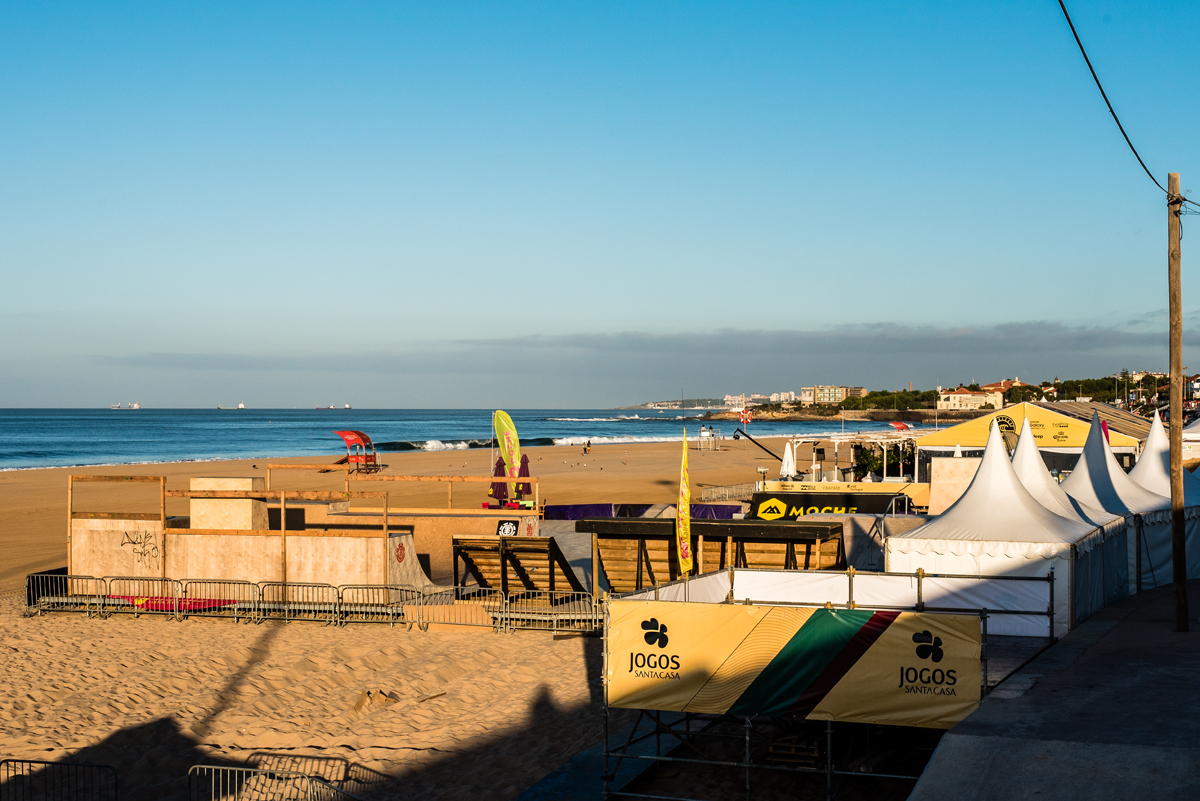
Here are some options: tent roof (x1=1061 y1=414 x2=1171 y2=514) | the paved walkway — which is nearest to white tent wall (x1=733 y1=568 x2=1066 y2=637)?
the paved walkway

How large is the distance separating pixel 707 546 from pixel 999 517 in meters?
5.16

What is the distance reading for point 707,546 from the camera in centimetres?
1817

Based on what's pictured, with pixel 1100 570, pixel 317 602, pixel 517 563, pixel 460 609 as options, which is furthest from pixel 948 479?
pixel 317 602

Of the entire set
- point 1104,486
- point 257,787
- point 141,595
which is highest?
point 1104,486

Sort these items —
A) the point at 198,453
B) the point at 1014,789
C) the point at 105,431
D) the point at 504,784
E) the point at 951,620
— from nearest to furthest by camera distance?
the point at 1014,789 < the point at 951,620 < the point at 504,784 < the point at 198,453 < the point at 105,431

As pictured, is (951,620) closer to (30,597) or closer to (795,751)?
(795,751)

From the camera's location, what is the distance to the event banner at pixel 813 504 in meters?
27.9

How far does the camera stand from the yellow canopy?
38406 millimetres

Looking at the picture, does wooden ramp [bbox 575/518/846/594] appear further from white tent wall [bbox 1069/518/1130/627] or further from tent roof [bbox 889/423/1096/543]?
white tent wall [bbox 1069/518/1130/627]

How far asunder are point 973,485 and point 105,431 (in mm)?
147780

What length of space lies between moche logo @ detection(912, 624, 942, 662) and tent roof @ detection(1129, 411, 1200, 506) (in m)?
17.6

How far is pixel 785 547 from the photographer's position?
60.8 feet

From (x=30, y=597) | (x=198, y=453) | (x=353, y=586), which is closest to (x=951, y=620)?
(x=353, y=586)

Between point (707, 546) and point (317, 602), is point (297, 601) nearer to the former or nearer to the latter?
point (317, 602)
